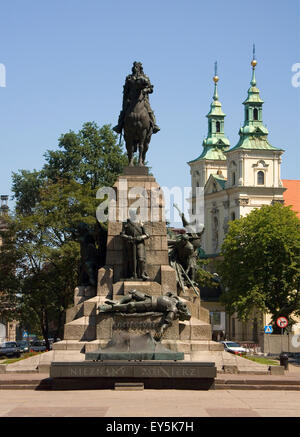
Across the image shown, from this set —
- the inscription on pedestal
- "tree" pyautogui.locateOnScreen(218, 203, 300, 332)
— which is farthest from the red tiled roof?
the inscription on pedestal

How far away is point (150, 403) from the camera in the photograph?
1970cm

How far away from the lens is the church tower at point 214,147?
14412 cm

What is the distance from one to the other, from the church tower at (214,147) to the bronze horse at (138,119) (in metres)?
112

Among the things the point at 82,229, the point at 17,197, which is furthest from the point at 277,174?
the point at 82,229

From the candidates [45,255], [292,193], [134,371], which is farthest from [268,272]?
[292,193]

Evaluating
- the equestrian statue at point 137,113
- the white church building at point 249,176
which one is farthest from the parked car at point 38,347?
the white church building at point 249,176

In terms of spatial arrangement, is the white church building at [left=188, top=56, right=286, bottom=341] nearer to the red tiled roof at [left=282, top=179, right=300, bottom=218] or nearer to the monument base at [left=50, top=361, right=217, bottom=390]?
the red tiled roof at [left=282, top=179, right=300, bottom=218]

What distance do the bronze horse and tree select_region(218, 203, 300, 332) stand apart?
40.8 m

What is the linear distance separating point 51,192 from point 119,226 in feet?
85.3

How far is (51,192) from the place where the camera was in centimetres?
5488

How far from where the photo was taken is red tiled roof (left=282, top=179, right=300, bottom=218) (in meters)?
130
